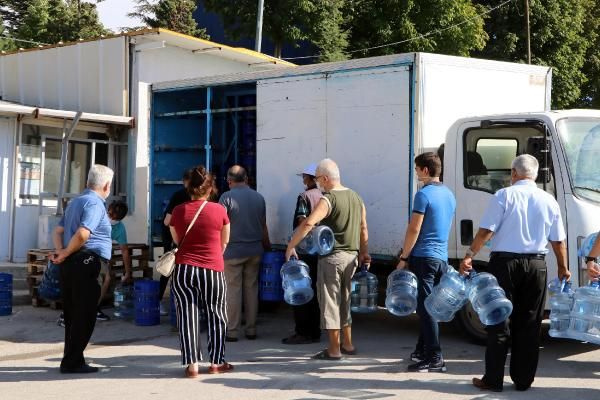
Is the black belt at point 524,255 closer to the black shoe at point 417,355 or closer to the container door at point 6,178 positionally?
the black shoe at point 417,355

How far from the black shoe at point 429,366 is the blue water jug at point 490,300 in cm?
78

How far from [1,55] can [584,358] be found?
1374cm

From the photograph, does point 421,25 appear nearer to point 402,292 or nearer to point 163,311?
point 163,311

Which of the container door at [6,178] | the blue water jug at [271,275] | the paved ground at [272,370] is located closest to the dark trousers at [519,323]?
the paved ground at [272,370]

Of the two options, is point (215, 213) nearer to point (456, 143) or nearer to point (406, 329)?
point (456, 143)

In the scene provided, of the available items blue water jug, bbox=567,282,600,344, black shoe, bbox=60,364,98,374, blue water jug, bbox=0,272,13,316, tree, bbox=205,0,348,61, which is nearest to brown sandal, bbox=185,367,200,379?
black shoe, bbox=60,364,98,374

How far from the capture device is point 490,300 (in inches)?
258

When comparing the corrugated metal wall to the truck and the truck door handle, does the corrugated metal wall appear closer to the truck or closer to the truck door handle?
the truck

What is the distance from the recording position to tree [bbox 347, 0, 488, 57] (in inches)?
1083

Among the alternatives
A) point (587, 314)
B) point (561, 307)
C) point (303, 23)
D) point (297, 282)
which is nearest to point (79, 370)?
point (297, 282)

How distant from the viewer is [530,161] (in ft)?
21.9

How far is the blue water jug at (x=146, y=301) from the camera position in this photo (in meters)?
9.92

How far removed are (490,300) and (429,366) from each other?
105 cm

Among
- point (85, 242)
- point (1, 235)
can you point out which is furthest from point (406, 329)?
point (1, 235)
